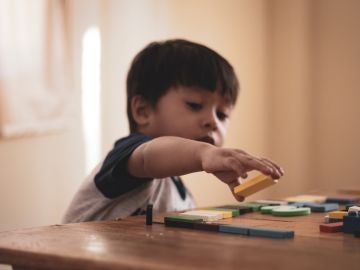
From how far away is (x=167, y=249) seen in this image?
18.5 inches

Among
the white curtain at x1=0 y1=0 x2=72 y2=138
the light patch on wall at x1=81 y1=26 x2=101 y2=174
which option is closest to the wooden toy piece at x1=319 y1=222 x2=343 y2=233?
the white curtain at x1=0 y1=0 x2=72 y2=138

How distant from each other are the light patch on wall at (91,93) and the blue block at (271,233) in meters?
0.95

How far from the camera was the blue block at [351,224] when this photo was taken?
564 millimetres

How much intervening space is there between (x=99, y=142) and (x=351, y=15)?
3.89ft

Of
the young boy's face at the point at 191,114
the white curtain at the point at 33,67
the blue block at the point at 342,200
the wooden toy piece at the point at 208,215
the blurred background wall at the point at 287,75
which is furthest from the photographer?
the blurred background wall at the point at 287,75

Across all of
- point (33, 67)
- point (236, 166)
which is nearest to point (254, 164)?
point (236, 166)

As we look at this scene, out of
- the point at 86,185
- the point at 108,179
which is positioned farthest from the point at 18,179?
the point at 108,179

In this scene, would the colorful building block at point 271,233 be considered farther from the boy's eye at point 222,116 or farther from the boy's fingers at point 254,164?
the boy's eye at point 222,116

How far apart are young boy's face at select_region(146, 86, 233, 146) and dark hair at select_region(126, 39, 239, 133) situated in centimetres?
1

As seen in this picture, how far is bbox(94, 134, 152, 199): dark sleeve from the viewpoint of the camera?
2.65 feet

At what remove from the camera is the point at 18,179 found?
1.27 m

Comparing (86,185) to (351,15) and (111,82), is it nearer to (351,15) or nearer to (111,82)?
(111,82)

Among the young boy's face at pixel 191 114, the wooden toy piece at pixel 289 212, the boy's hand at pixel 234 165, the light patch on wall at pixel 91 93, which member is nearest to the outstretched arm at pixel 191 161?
the boy's hand at pixel 234 165

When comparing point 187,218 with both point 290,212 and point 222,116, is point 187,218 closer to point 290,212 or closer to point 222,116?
point 290,212
